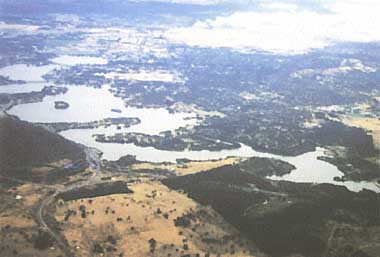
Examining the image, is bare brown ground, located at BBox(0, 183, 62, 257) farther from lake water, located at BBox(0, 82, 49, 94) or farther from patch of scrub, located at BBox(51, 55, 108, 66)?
patch of scrub, located at BBox(51, 55, 108, 66)

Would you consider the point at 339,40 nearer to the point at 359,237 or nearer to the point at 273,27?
the point at 273,27

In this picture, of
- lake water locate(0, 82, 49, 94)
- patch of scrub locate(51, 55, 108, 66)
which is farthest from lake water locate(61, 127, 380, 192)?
patch of scrub locate(51, 55, 108, 66)

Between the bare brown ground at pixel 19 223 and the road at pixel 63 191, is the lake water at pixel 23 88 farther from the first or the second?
the bare brown ground at pixel 19 223

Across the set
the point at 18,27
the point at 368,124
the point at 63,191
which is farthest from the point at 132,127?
the point at 18,27

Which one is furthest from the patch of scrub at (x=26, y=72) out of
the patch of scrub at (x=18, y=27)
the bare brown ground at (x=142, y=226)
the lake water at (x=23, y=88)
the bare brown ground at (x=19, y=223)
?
the bare brown ground at (x=142, y=226)

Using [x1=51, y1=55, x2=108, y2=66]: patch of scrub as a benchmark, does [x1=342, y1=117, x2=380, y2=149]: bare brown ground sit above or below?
below
